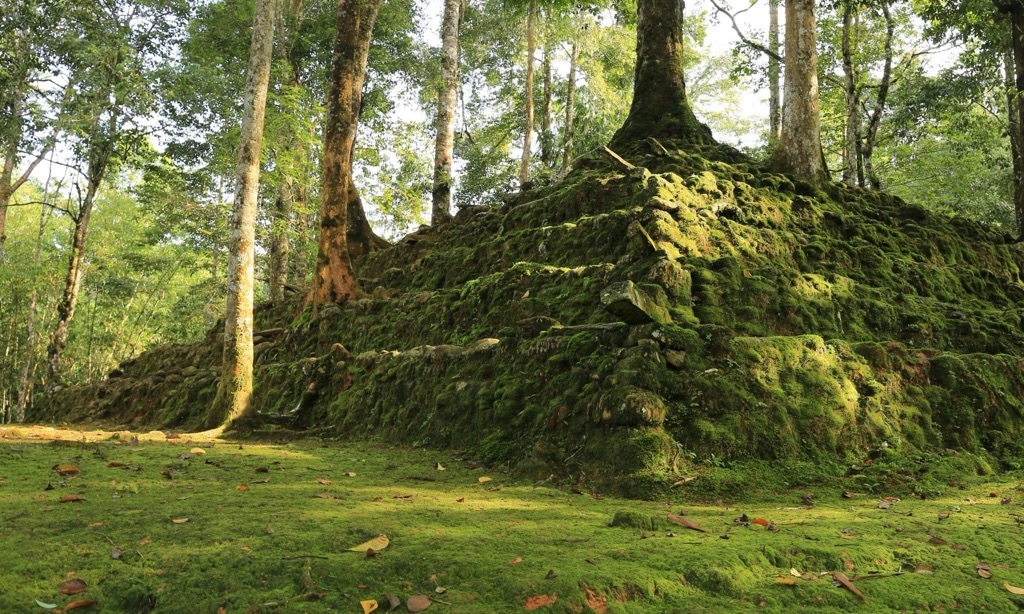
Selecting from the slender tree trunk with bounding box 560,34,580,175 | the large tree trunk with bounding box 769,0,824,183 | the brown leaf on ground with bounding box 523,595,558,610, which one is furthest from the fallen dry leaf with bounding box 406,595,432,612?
the slender tree trunk with bounding box 560,34,580,175

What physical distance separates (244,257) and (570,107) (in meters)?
14.2

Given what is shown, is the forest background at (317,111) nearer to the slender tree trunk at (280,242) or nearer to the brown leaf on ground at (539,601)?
the slender tree trunk at (280,242)

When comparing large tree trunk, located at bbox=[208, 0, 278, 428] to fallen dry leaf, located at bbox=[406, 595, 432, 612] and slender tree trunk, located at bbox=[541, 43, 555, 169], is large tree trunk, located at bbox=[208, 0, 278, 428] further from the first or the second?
slender tree trunk, located at bbox=[541, 43, 555, 169]

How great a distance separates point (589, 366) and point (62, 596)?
150 inches

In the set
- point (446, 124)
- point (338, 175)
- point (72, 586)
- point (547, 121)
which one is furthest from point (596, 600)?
point (547, 121)

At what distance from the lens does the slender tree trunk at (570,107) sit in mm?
18938

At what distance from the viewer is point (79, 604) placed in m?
2.21

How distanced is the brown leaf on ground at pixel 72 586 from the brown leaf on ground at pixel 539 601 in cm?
166

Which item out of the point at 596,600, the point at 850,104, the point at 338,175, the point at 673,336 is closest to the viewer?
the point at 596,600

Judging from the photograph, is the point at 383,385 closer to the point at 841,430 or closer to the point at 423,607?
the point at 841,430

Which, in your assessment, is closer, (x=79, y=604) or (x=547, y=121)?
(x=79, y=604)

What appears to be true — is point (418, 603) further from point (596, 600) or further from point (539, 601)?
point (596, 600)

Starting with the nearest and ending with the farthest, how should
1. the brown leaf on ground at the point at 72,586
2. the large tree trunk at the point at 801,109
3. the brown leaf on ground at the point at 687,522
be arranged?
the brown leaf on ground at the point at 72,586
the brown leaf on ground at the point at 687,522
the large tree trunk at the point at 801,109

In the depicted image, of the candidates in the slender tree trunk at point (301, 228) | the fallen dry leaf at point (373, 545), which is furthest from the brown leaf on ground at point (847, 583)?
the slender tree trunk at point (301, 228)
